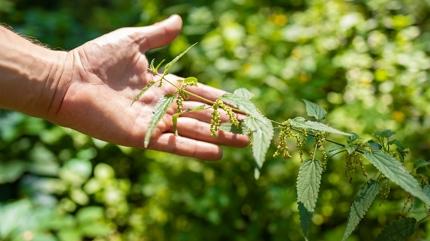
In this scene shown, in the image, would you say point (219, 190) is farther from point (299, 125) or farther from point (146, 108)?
point (299, 125)

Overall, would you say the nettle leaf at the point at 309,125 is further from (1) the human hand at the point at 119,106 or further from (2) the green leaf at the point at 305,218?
(1) the human hand at the point at 119,106

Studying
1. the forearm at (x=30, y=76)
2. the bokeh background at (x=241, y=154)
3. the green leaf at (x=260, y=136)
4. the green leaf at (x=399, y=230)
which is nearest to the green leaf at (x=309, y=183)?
the green leaf at (x=260, y=136)

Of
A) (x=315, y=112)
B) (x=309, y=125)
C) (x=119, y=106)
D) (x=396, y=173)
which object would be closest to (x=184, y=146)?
(x=119, y=106)

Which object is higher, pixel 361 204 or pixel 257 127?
pixel 257 127

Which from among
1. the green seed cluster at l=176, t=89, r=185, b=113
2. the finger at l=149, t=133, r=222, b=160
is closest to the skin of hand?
the finger at l=149, t=133, r=222, b=160

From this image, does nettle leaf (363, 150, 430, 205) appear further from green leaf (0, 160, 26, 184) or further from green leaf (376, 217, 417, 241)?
green leaf (0, 160, 26, 184)

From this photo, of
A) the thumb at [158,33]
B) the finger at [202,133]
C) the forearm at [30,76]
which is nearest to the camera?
the forearm at [30,76]

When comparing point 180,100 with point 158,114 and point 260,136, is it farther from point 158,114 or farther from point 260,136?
point 260,136
